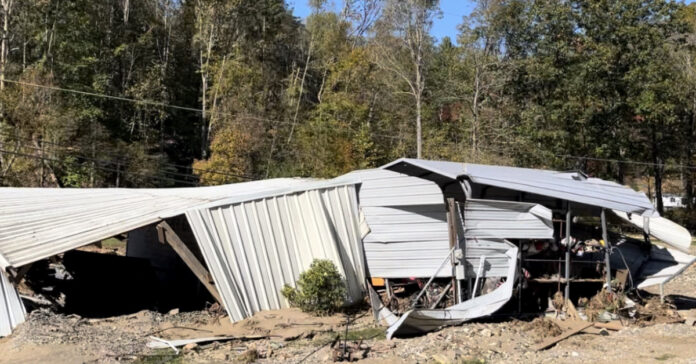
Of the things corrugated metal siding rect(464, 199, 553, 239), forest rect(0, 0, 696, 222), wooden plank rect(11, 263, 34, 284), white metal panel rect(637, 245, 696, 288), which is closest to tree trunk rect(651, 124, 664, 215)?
forest rect(0, 0, 696, 222)

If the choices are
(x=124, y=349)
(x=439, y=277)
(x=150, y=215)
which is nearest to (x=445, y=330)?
(x=439, y=277)

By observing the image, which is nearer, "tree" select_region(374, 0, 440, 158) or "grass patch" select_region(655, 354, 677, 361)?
"grass patch" select_region(655, 354, 677, 361)

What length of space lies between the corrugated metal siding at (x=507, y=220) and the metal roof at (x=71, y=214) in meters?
3.74

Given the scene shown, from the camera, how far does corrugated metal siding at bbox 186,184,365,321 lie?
1138cm

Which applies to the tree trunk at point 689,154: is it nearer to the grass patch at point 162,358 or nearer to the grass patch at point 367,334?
the grass patch at point 367,334

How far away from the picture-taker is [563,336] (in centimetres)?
1038

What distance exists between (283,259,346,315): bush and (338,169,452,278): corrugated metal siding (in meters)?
1.25

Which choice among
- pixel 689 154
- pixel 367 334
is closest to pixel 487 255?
pixel 367 334

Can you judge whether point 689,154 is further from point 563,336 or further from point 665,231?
point 563,336

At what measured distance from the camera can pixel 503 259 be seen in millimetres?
12125

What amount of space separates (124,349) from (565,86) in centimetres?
2441

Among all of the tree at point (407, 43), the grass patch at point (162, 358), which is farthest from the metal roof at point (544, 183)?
the tree at point (407, 43)

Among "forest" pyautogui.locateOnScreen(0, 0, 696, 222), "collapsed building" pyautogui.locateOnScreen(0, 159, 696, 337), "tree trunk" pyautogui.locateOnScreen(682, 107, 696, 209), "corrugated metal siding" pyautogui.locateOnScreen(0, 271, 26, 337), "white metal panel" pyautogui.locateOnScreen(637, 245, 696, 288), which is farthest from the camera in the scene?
"tree trunk" pyautogui.locateOnScreen(682, 107, 696, 209)

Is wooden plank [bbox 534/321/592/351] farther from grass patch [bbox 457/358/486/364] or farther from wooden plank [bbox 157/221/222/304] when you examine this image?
wooden plank [bbox 157/221/222/304]
